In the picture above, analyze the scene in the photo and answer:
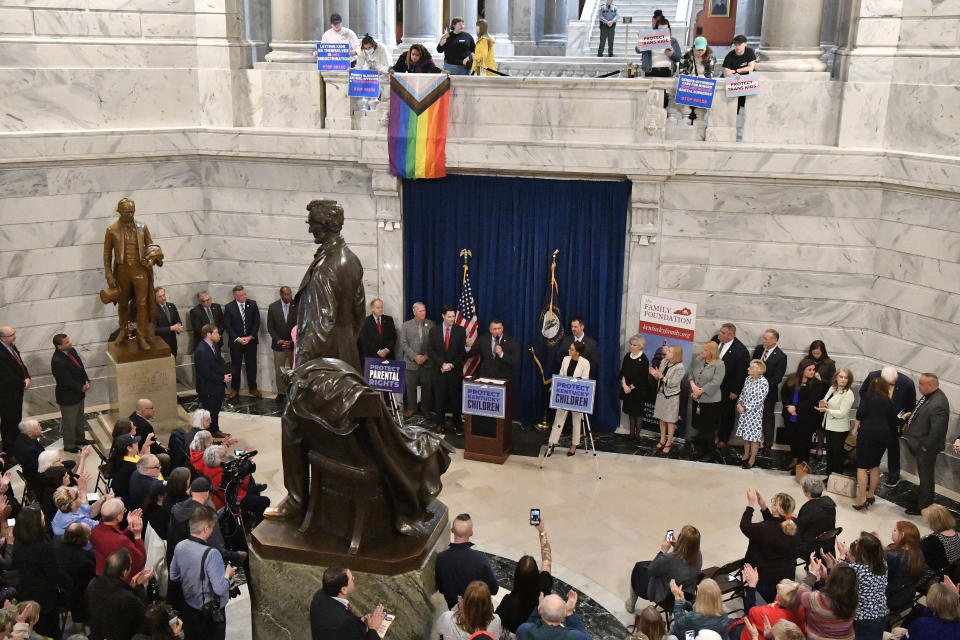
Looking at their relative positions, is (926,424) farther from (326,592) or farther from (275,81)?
(275,81)

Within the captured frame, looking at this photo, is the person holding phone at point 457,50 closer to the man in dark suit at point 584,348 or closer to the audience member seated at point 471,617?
the man in dark suit at point 584,348

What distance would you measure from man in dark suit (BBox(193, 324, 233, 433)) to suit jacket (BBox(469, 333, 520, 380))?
3131 millimetres

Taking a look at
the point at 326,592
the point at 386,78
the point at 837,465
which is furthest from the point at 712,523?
the point at 386,78

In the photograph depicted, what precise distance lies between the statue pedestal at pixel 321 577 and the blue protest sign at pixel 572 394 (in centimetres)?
474

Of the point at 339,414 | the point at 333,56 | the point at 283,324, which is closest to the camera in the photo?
the point at 339,414

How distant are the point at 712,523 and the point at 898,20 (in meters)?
6.05

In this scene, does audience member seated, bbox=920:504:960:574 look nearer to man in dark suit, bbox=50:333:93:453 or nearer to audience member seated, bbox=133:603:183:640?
audience member seated, bbox=133:603:183:640

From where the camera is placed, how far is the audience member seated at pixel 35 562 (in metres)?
6.99

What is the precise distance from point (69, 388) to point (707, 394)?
7.42m

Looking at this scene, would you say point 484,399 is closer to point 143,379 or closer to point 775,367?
point 775,367

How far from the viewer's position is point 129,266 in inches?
452

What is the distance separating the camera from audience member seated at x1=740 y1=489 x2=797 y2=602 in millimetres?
7691

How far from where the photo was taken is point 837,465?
1120 cm

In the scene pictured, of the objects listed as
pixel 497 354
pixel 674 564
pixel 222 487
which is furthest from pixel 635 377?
pixel 222 487
